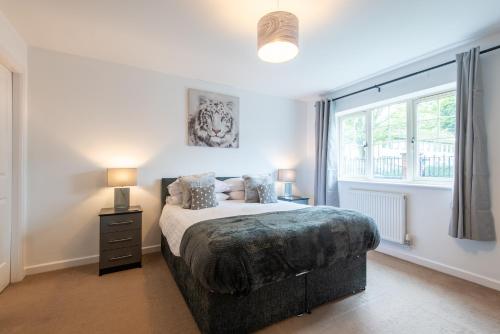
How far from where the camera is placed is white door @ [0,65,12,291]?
2.17 metres

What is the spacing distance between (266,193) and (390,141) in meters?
2.01

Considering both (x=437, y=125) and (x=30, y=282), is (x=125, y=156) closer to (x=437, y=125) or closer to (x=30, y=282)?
(x=30, y=282)

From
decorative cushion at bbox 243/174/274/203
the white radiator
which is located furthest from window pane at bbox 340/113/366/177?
decorative cushion at bbox 243/174/274/203

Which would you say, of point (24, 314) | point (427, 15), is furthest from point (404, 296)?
point (24, 314)

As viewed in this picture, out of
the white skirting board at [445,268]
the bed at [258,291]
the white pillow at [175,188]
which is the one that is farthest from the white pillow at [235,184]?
the white skirting board at [445,268]

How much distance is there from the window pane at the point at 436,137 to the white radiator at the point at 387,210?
0.48 metres

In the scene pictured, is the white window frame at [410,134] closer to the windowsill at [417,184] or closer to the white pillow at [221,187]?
the windowsill at [417,184]

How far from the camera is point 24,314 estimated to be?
1828mm

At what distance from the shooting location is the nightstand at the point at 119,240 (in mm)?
2504

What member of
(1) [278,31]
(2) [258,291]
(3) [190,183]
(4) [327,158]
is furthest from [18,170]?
(4) [327,158]

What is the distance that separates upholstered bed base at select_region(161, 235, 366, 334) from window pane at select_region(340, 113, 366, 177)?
2045 mm

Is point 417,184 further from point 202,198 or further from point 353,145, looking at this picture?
point 202,198

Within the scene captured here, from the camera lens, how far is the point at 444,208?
2650 millimetres

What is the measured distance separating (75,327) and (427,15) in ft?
12.5
